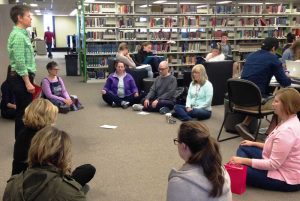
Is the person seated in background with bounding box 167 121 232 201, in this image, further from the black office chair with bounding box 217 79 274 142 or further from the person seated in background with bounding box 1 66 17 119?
the person seated in background with bounding box 1 66 17 119

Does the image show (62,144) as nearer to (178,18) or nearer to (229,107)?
(229,107)

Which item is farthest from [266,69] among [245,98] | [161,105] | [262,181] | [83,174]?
[83,174]

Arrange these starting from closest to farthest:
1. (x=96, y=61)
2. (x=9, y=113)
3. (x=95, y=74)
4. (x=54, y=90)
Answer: (x=9, y=113) < (x=54, y=90) < (x=96, y=61) < (x=95, y=74)

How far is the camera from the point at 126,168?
3629 mm

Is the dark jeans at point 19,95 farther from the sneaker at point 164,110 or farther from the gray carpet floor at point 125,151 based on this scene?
the sneaker at point 164,110

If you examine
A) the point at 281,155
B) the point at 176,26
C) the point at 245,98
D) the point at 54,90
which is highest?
the point at 176,26

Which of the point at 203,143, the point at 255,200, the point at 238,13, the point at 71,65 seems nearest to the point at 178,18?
the point at 238,13

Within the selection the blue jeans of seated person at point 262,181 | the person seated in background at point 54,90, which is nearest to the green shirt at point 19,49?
the person seated in background at point 54,90

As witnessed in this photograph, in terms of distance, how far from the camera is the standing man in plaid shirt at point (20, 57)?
361cm

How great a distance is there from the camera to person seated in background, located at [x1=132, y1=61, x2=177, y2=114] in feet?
20.1

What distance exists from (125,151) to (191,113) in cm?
171

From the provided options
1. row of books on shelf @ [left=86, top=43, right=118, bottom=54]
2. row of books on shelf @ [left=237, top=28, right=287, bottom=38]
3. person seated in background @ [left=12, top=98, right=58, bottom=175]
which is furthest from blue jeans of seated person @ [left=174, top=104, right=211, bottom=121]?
row of books on shelf @ [left=237, top=28, right=287, bottom=38]

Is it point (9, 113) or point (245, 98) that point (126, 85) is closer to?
point (9, 113)

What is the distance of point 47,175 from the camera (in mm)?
1561
